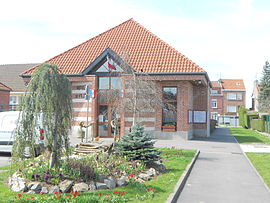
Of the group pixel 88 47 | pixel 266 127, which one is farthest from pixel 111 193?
pixel 266 127

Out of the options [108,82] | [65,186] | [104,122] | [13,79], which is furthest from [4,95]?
[65,186]

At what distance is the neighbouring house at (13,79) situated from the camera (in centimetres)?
4294

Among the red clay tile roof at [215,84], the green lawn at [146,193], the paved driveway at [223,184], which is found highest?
the red clay tile roof at [215,84]

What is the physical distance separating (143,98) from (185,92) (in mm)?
7158

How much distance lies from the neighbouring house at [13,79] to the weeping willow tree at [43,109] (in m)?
35.5

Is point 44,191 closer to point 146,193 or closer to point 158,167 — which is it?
point 146,193

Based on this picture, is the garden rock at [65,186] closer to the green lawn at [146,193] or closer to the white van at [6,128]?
the green lawn at [146,193]

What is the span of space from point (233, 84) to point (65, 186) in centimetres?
7520

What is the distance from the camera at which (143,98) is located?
1627 cm

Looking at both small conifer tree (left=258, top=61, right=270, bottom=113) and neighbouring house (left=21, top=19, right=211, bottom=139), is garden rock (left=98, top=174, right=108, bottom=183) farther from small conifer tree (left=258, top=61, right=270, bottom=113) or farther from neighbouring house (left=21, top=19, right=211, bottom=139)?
small conifer tree (left=258, top=61, right=270, bottom=113)

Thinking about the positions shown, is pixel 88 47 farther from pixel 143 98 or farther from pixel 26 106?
pixel 26 106

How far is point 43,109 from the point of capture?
7.73m

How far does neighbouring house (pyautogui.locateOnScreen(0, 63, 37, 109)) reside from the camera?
4294cm

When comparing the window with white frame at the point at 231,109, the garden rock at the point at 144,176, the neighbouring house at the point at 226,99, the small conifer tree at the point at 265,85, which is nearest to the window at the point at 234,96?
the neighbouring house at the point at 226,99
